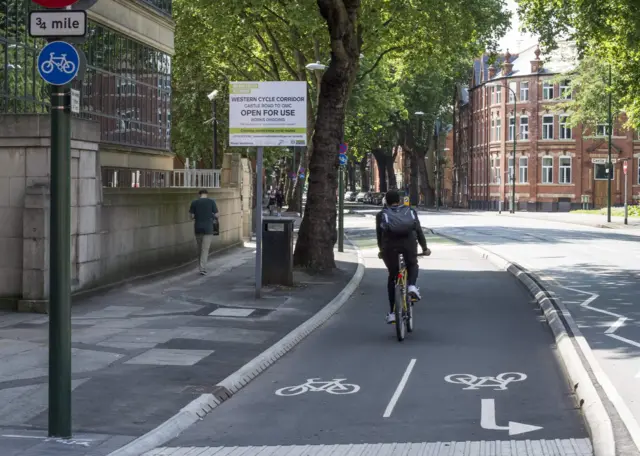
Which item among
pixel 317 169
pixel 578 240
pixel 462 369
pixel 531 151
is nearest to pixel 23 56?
pixel 317 169

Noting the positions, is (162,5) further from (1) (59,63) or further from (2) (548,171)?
(2) (548,171)

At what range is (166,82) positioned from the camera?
3225 centimetres

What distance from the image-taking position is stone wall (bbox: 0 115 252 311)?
1579cm

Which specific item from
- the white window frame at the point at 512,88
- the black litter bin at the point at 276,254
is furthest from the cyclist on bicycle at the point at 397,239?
the white window frame at the point at 512,88

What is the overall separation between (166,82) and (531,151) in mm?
61835

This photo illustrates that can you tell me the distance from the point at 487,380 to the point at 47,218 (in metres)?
7.91

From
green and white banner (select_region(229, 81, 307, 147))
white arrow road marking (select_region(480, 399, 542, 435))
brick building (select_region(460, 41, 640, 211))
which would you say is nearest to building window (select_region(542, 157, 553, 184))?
brick building (select_region(460, 41, 640, 211))

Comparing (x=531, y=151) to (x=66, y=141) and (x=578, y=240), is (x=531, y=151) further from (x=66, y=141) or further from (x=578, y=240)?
(x=66, y=141)

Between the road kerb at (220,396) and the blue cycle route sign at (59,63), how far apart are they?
260cm

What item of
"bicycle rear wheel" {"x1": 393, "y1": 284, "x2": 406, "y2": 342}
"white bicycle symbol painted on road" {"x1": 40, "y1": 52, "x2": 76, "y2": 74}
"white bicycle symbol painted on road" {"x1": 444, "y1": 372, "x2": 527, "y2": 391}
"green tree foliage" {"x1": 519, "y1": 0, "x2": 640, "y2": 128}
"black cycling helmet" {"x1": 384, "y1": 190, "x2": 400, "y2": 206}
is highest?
"green tree foliage" {"x1": 519, "y1": 0, "x2": 640, "y2": 128}

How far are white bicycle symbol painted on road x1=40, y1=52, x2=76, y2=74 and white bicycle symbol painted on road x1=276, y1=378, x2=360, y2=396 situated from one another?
3.95m

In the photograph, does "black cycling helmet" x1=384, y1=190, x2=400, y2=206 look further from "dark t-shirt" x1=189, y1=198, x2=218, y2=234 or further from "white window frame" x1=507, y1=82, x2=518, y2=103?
"white window frame" x1=507, y1=82, x2=518, y2=103

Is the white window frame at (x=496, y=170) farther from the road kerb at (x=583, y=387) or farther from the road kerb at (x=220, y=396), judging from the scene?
the road kerb at (x=220, y=396)

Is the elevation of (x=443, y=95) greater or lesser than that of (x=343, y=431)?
greater
